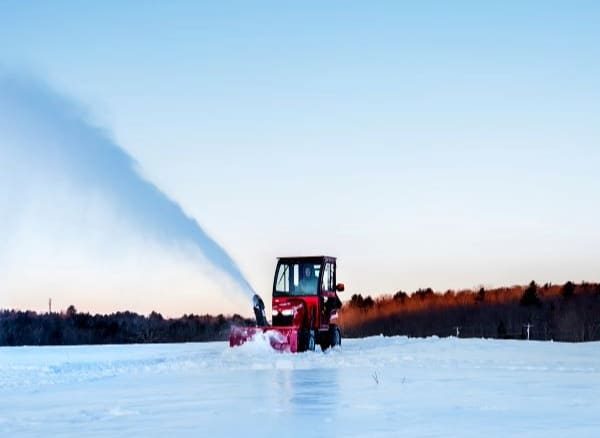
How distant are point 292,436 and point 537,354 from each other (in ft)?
54.5

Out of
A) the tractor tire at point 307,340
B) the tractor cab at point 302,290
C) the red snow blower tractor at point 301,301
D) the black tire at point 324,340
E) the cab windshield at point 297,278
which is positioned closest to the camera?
the tractor tire at point 307,340

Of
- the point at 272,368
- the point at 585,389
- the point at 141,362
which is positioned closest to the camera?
the point at 585,389

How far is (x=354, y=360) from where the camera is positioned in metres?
19.8

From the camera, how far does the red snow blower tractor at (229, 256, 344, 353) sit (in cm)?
2389

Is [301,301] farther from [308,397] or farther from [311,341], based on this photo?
[308,397]

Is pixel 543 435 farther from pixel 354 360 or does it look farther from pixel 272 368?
pixel 354 360

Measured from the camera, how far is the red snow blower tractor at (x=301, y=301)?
23.9 m

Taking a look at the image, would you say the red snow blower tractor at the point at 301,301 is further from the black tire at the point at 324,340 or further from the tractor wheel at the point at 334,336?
the tractor wheel at the point at 334,336

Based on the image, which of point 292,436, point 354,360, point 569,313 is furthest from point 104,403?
point 569,313

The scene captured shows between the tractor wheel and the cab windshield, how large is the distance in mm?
1909

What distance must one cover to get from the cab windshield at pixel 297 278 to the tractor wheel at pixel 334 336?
191cm

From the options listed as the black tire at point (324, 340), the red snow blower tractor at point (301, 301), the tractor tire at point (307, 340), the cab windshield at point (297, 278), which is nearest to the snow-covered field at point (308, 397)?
the tractor tire at point (307, 340)

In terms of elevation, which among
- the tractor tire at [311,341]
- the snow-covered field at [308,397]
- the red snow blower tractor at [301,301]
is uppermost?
the red snow blower tractor at [301,301]

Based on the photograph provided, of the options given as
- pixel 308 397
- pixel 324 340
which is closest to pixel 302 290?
pixel 324 340
